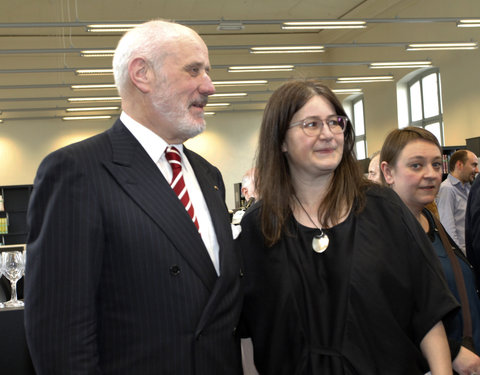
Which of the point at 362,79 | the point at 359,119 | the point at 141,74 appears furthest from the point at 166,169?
the point at 359,119

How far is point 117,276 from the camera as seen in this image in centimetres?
150

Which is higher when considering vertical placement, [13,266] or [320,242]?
[320,242]

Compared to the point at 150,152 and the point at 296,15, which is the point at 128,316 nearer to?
the point at 150,152

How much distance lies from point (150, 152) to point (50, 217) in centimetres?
39

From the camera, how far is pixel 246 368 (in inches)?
84.5

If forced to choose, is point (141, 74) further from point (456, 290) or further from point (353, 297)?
point (456, 290)

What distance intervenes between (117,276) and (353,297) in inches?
27.7

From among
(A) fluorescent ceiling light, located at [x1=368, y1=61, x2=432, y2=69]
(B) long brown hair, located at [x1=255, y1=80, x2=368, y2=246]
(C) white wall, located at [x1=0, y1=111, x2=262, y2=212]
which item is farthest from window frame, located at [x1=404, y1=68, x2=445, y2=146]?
(B) long brown hair, located at [x1=255, y1=80, x2=368, y2=246]

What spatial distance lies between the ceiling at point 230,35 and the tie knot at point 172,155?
941 cm

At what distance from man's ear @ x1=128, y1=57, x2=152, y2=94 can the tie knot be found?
0.19 m

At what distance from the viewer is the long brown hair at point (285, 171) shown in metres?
1.83

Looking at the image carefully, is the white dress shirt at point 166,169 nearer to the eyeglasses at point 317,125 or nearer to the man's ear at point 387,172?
the eyeglasses at point 317,125

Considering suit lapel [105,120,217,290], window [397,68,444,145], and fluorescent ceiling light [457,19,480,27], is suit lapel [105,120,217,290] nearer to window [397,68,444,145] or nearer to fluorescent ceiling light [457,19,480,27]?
fluorescent ceiling light [457,19,480,27]

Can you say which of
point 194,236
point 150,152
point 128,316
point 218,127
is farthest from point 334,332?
point 218,127
